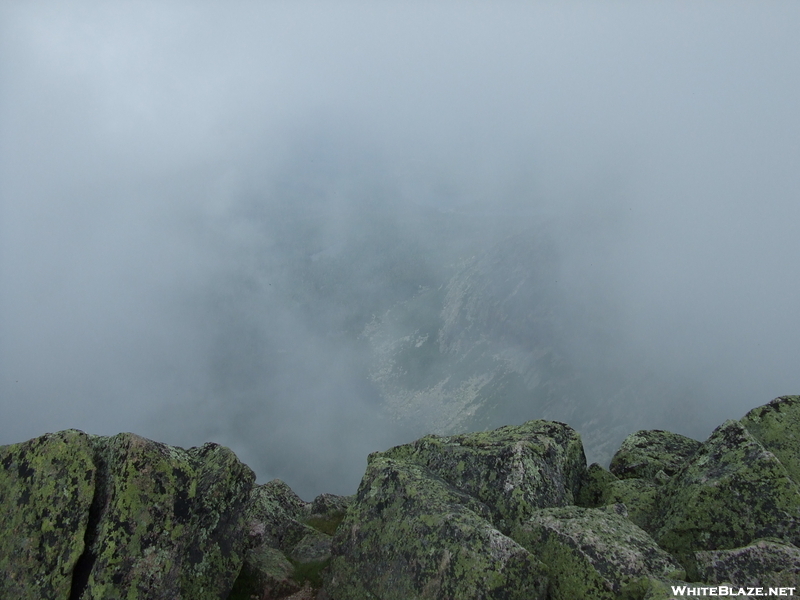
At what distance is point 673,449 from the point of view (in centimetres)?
2697

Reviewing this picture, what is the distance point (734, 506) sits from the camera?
642 inches

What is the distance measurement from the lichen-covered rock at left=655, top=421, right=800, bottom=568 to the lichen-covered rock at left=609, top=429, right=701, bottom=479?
7703 mm

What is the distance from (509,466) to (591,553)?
498 centimetres

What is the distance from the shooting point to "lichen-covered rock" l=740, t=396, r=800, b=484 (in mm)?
19531

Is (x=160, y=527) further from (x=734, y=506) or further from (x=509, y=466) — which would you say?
(x=734, y=506)

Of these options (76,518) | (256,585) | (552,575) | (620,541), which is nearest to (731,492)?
(620,541)

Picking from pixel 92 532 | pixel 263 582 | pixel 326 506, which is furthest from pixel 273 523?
pixel 92 532

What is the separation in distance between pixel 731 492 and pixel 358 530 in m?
12.3

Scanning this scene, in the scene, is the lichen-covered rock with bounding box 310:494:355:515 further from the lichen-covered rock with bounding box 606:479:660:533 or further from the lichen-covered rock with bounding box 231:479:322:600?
the lichen-covered rock with bounding box 606:479:660:533

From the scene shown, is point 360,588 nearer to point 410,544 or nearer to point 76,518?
point 410,544

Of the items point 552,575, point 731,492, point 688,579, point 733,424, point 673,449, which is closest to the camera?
point 552,575

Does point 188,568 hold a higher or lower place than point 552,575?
higher

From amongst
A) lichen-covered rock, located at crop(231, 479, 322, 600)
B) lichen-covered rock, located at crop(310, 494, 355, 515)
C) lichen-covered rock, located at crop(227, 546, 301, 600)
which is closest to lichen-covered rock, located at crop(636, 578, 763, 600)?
lichen-covered rock, located at crop(227, 546, 301, 600)

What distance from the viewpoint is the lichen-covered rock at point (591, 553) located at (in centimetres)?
1330
